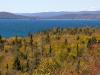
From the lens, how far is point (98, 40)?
3819cm

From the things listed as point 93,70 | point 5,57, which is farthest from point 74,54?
point 93,70

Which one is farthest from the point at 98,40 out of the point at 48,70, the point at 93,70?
the point at 48,70

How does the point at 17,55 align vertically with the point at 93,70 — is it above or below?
below

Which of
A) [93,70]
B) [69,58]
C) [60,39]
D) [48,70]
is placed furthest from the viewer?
[60,39]

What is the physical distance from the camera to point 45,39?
4159 centimetres

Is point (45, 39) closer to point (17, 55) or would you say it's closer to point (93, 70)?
point (17, 55)

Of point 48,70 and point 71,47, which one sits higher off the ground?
point 48,70

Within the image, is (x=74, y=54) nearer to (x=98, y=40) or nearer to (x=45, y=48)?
(x=45, y=48)

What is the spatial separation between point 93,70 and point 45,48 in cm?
1647

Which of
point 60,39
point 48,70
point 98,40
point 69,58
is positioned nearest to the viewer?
point 48,70

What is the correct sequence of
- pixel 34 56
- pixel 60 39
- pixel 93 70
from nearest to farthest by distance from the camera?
pixel 93 70 < pixel 34 56 < pixel 60 39

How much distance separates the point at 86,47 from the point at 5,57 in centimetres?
798

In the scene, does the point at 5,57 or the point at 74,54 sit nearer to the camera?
the point at 74,54

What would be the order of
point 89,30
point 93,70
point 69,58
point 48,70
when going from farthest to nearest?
point 89,30 → point 69,58 → point 93,70 → point 48,70
